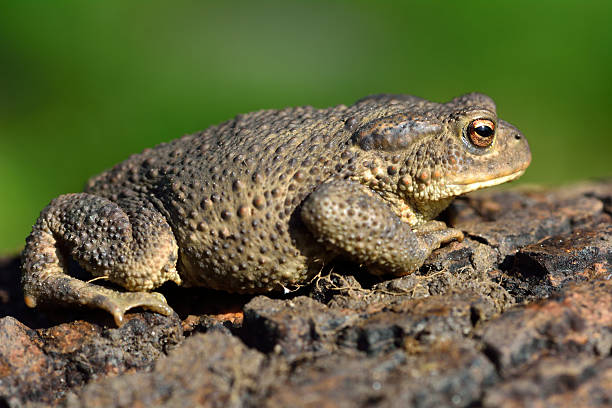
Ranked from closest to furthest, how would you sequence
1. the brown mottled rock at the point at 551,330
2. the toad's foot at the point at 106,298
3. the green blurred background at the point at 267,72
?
the brown mottled rock at the point at 551,330
the toad's foot at the point at 106,298
the green blurred background at the point at 267,72

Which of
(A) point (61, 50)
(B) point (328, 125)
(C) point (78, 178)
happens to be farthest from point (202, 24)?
(B) point (328, 125)

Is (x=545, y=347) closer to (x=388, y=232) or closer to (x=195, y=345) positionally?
(x=388, y=232)

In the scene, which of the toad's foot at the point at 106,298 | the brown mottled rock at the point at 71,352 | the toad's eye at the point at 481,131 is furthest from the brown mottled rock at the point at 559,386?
the toad's foot at the point at 106,298

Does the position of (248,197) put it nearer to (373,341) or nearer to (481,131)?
(373,341)

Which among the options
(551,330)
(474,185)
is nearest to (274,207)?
(474,185)

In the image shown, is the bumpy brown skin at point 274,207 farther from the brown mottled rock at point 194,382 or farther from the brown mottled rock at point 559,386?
the brown mottled rock at point 559,386

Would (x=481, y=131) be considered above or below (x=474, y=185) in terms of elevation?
above
